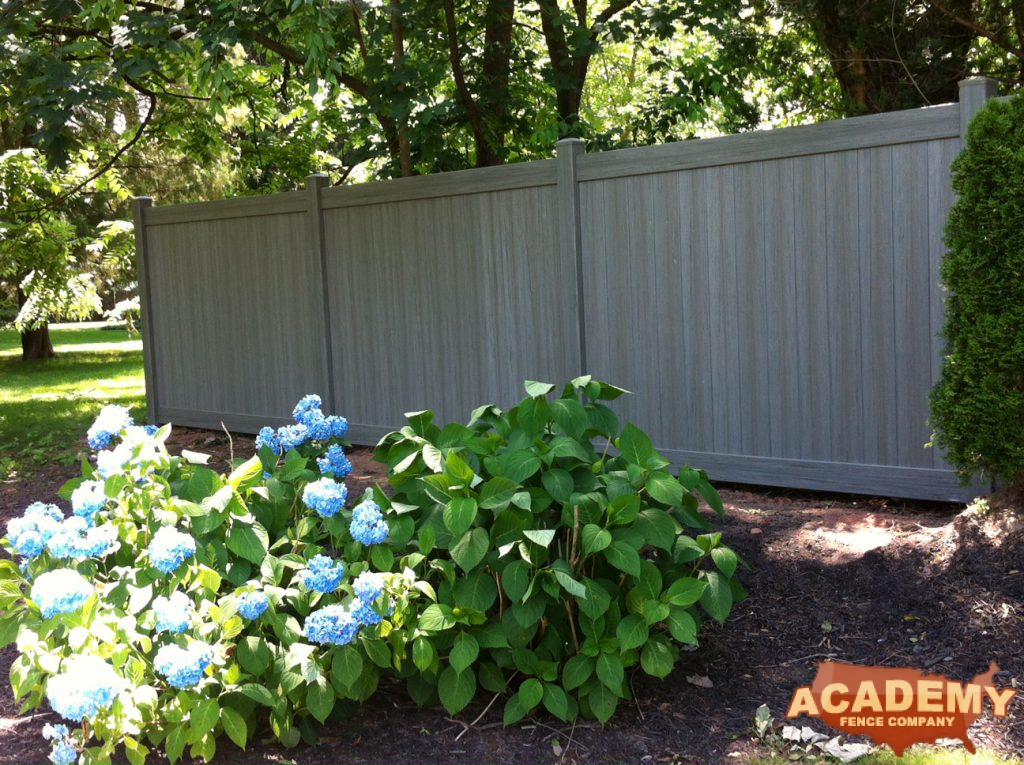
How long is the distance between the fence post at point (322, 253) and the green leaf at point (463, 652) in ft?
15.3

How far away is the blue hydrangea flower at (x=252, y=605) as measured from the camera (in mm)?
2672

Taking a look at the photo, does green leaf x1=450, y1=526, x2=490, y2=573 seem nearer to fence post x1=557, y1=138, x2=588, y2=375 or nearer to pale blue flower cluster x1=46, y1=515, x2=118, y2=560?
pale blue flower cluster x1=46, y1=515, x2=118, y2=560

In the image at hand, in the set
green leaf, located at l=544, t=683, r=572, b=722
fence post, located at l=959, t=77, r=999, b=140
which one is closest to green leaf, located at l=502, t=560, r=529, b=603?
green leaf, located at l=544, t=683, r=572, b=722

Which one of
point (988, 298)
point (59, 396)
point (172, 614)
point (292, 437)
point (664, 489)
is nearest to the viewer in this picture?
point (172, 614)

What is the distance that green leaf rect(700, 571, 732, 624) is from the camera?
3.06 m

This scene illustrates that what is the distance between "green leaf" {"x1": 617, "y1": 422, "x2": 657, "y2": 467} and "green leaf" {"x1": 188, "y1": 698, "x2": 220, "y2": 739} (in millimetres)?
1354

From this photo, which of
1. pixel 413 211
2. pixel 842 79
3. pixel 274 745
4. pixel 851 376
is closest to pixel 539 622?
pixel 274 745

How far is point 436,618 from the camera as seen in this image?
9.39 ft

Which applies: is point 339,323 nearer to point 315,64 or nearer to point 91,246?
point 315,64

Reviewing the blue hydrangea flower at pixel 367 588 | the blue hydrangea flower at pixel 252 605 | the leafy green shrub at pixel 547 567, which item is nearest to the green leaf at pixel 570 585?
the leafy green shrub at pixel 547 567

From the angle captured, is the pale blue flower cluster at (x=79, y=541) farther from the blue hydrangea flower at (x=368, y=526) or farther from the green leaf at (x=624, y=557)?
the green leaf at (x=624, y=557)

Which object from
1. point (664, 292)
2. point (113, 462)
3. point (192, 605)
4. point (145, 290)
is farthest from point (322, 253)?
point (192, 605)

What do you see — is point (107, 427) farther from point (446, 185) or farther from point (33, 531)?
point (446, 185)

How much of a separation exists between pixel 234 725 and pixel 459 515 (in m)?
0.76
